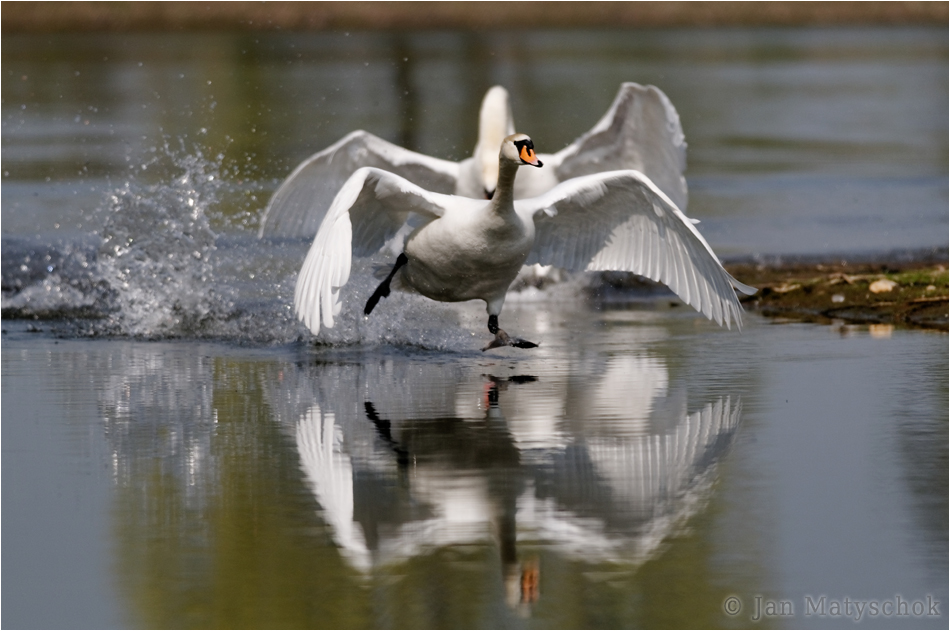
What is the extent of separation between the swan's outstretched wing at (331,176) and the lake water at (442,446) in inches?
17.6

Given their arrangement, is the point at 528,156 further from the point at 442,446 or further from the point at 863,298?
the point at 863,298

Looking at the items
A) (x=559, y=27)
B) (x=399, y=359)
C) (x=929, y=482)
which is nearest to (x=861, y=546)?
(x=929, y=482)

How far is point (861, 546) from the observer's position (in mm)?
5504

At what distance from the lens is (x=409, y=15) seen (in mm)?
58562

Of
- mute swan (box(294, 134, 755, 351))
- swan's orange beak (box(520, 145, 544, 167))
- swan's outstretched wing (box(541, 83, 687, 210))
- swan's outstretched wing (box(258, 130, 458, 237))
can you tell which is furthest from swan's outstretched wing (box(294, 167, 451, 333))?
swan's outstretched wing (box(541, 83, 687, 210))

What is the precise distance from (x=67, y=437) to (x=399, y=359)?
244cm

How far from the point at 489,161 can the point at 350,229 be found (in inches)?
151

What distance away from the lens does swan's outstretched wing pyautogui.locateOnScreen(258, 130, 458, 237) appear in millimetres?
11992

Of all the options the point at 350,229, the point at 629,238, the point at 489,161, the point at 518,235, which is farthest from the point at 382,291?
the point at 489,161

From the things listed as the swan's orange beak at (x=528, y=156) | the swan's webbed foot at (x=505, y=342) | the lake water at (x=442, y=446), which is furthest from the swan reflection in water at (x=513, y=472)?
the swan's orange beak at (x=528, y=156)

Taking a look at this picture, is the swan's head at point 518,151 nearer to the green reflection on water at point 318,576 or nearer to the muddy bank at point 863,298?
the green reflection on water at point 318,576

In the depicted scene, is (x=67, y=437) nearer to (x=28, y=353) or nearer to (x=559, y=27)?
(x=28, y=353)

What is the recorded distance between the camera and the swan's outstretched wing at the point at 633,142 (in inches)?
490

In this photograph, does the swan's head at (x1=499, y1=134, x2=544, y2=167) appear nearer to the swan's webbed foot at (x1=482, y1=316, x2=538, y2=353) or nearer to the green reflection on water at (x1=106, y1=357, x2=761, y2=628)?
the swan's webbed foot at (x1=482, y1=316, x2=538, y2=353)
